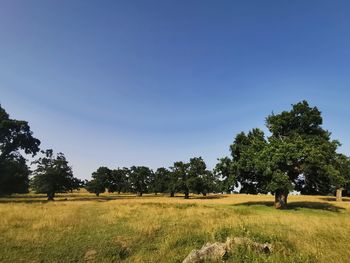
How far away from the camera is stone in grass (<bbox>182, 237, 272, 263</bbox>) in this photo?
9741 millimetres

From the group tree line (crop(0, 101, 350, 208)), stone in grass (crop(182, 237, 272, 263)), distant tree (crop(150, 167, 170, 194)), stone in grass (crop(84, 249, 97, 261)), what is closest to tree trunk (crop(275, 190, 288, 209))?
tree line (crop(0, 101, 350, 208))

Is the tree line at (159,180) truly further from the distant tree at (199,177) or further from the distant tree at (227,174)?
the distant tree at (227,174)

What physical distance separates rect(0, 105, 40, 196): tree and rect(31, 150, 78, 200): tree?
7.59ft

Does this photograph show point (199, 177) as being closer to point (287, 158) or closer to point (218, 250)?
point (287, 158)

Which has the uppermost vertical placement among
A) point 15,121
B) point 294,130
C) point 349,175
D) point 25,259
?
point 15,121

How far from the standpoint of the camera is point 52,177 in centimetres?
6122

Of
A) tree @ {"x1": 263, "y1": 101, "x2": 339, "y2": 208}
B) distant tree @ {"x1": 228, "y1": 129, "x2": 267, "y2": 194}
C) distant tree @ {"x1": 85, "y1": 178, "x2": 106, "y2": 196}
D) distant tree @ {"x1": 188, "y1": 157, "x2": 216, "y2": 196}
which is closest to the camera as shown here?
tree @ {"x1": 263, "y1": 101, "x2": 339, "y2": 208}

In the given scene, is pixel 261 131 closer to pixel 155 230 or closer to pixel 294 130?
pixel 294 130

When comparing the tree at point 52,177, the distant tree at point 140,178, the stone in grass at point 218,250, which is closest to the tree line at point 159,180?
the distant tree at point 140,178

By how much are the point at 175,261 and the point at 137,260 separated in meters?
1.24

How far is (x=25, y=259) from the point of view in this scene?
33.4ft

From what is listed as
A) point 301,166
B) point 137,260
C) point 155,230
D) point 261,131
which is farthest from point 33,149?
point 137,260

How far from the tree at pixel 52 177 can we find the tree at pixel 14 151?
7.59 feet

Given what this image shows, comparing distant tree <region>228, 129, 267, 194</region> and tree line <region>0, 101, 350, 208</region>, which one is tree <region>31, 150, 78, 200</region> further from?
distant tree <region>228, 129, 267, 194</region>
